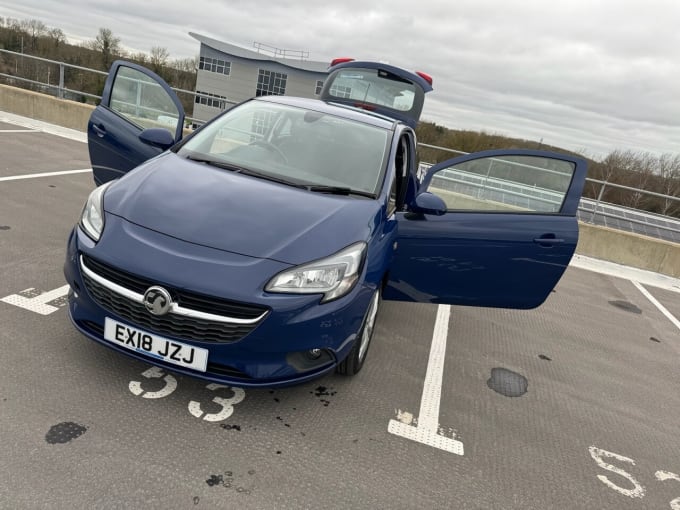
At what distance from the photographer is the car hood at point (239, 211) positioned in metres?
2.38

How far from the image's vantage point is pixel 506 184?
150 inches

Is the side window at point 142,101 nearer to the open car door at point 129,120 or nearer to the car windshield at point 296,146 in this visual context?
the open car door at point 129,120

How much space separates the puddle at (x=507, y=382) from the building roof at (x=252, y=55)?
194 feet

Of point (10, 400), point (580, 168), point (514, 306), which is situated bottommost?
point (10, 400)

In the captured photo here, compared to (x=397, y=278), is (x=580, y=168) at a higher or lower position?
higher

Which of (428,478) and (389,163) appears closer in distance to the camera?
(428,478)

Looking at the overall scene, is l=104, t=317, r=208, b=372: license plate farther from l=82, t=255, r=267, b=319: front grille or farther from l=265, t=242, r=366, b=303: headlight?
l=265, t=242, r=366, b=303: headlight

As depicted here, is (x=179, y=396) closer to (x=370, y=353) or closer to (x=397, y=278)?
(x=370, y=353)

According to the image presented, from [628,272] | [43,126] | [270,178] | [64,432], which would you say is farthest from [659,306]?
[43,126]

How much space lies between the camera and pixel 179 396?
2555mm

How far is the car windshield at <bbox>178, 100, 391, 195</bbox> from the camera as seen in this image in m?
3.11

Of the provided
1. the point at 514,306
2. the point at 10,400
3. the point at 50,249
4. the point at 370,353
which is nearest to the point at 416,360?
the point at 370,353

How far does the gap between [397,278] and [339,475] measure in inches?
60.9

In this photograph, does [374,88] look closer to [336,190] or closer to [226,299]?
[336,190]
